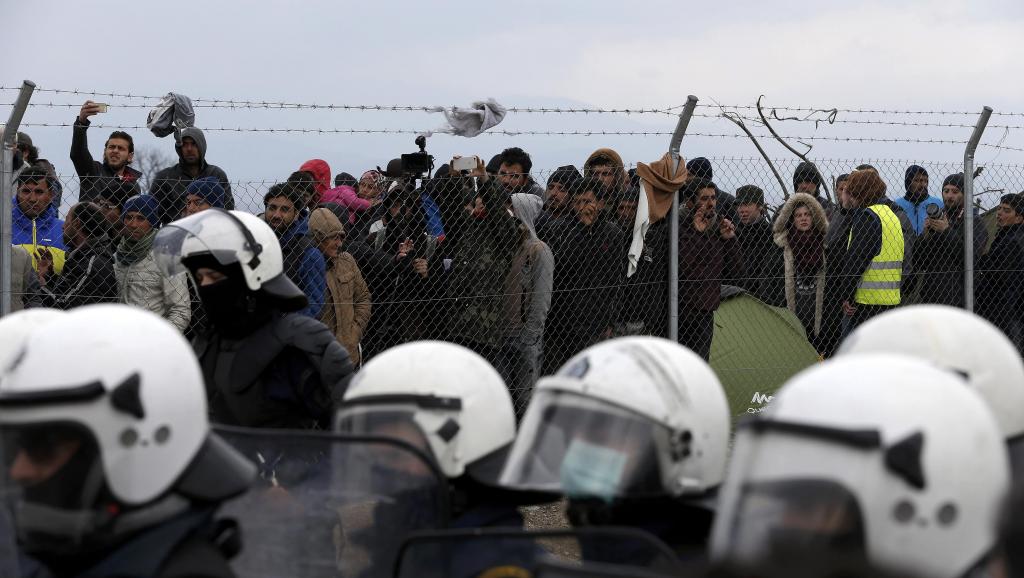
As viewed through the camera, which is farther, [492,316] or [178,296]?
[492,316]

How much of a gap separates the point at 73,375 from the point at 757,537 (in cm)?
136

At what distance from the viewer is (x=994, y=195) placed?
9.94 m

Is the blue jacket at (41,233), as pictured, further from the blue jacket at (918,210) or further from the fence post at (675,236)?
the blue jacket at (918,210)

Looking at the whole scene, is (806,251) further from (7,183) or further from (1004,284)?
(7,183)

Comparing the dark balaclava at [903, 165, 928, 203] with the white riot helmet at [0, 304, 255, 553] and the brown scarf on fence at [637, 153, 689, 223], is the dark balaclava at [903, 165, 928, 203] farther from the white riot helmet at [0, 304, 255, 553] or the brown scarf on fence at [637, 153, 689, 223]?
the white riot helmet at [0, 304, 255, 553]

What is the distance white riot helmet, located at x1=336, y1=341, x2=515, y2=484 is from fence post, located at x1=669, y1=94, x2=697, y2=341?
4.39m

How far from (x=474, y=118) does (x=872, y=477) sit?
5923mm

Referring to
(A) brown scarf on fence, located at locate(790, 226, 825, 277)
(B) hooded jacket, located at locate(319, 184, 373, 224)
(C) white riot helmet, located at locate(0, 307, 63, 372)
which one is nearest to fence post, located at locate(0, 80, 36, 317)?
(B) hooded jacket, located at locate(319, 184, 373, 224)

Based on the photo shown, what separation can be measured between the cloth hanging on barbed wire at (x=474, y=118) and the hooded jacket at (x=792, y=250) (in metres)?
2.08

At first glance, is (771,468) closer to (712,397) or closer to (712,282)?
(712,397)

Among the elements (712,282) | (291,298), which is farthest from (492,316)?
(291,298)

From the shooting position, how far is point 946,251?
9562 mm

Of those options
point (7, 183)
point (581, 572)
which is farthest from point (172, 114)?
point (581, 572)

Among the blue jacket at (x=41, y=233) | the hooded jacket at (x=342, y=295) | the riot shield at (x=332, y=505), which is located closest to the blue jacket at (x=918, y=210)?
the hooded jacket at (x=342, y=295)
